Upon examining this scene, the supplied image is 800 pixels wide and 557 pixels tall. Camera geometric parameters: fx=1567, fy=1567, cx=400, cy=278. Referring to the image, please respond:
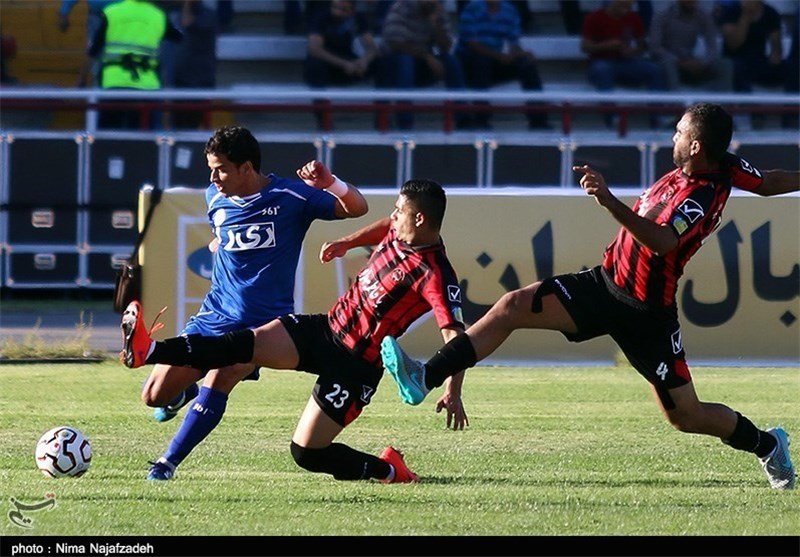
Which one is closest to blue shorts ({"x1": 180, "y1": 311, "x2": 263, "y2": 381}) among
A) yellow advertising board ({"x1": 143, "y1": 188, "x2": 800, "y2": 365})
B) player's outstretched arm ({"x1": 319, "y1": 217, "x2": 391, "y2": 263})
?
player's outstretched arm ({"x1": 319, "y1": 217, "x2": 391, "y2": 263})

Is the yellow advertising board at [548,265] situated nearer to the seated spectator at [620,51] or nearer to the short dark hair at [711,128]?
the short dark hair at [711,128]

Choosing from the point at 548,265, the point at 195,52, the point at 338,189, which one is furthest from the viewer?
the point at 195,52

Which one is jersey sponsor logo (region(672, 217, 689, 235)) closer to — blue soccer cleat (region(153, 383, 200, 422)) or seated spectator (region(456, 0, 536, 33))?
blue soccer cleat (region(153, 383, 200, 422))

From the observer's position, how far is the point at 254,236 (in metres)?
8.29

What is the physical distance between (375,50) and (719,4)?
203 inches

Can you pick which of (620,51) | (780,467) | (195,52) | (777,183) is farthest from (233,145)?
(620,51)

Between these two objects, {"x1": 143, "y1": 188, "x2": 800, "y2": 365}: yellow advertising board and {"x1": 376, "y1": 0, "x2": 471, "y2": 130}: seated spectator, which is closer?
{"x1": 143, "y1": 188, "x2": 800, "y2": 365}: yellow advertising board

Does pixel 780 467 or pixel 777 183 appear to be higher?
pixel 777 183

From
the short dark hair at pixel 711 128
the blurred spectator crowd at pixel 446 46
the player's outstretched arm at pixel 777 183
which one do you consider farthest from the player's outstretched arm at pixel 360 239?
the blurred spectator crowd at pixel 446 46

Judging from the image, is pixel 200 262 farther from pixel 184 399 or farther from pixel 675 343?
pixel 675 343

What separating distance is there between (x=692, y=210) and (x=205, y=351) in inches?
96.0

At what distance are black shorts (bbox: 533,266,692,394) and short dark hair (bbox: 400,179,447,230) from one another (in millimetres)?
681

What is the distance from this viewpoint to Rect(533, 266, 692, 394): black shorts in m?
7.73

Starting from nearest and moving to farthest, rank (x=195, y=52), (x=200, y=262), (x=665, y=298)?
(x=665, y=298) → (x=200, y=262) → (x=195, y=52)
